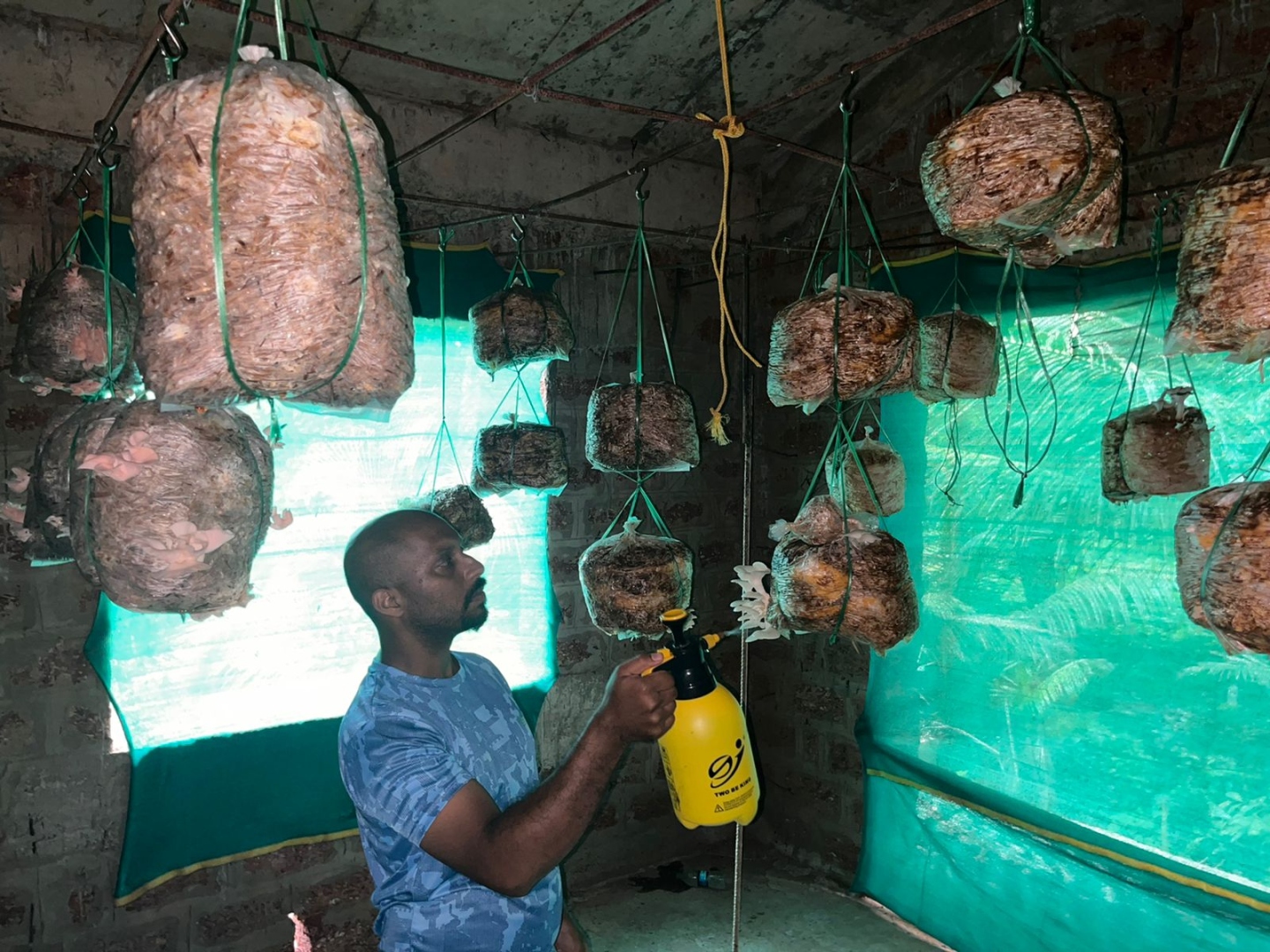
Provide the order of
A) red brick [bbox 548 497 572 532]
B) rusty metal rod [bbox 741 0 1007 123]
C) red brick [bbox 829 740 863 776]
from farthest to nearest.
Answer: red brick [bbox 829 740 863 776]
red brick [bbox 548 497 572 532]
rusty metal rod [bbox 741 0 1007 123]

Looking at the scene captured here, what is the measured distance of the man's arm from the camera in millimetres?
1391

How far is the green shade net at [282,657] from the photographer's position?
261 centimetres

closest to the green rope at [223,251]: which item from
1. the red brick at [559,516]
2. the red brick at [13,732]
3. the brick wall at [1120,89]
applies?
the brick wall at [1120,89]

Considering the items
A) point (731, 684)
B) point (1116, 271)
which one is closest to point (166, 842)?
point (731, 684)

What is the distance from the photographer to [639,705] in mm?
1459

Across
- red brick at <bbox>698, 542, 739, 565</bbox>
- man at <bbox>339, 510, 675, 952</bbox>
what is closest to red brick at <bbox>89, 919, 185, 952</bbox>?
man at <bbox>339, 510, 675, 952</bbox>

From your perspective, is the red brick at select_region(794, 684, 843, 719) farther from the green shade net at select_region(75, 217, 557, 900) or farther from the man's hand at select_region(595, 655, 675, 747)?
the man's hand at select_region(595, 655, 675, 747)

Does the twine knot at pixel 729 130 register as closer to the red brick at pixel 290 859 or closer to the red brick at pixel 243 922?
the red brick at pixel 290 859

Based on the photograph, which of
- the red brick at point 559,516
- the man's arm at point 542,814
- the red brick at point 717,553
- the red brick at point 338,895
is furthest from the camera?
the red brick at point 717,553

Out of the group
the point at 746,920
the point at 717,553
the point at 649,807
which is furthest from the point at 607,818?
the point at 717,553

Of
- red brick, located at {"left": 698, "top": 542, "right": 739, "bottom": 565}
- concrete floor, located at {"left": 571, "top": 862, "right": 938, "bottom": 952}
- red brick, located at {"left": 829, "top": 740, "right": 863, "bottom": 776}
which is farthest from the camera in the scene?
red brick, located at {"left": 698, "top": 542, "right": 739, "bottom": 565}

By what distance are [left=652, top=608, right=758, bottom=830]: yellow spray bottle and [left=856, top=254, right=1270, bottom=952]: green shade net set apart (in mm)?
1746

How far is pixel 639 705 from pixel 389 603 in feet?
2.03

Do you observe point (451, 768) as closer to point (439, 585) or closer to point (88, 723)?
point (439, 585)
